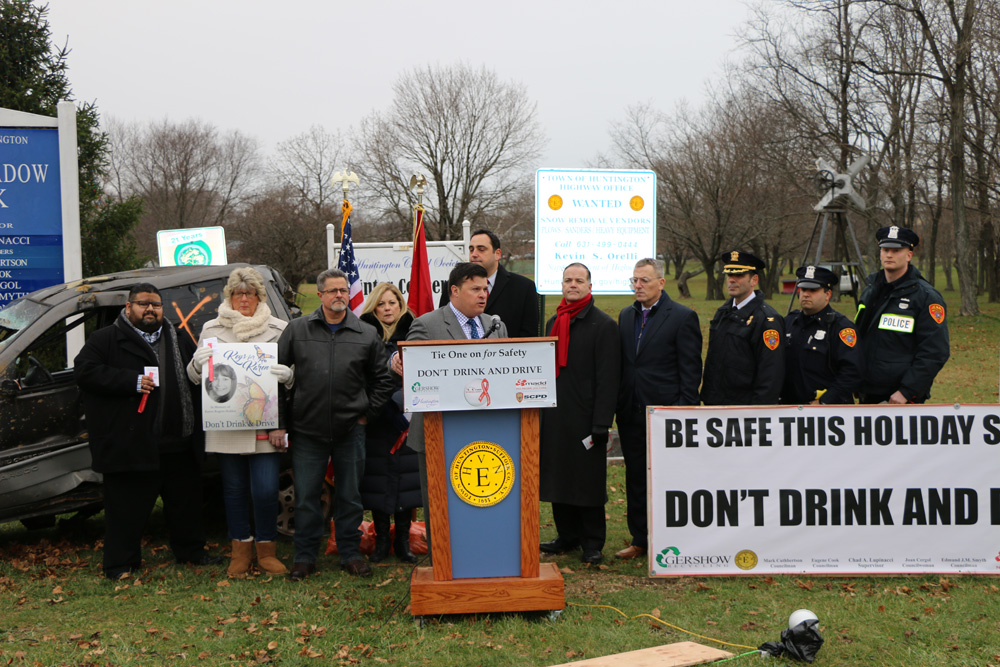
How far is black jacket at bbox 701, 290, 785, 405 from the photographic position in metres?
5.68

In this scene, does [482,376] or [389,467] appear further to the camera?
[389,467]

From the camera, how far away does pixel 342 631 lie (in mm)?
4562

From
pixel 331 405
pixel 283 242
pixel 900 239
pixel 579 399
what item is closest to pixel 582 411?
pixel 579 399

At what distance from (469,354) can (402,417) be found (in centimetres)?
150

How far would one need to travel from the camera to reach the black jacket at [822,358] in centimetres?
567

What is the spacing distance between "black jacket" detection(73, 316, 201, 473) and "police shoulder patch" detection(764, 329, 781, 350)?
13.3ft

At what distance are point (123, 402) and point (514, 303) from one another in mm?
2849

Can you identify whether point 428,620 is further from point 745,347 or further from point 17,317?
point 17,317

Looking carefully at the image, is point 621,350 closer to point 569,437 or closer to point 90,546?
point 569,437

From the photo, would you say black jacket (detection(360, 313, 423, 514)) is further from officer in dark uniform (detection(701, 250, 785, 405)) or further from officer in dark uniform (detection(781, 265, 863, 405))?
officer in dark uniform (detection(781, 265, 863, 405))

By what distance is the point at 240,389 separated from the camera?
18.0ft

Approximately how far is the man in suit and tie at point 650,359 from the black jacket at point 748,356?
0.20 m

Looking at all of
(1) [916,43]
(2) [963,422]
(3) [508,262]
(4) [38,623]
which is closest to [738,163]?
(1) [916,43]

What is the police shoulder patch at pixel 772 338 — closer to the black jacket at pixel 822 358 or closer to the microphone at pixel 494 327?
the black jacket at pixel 822 358
